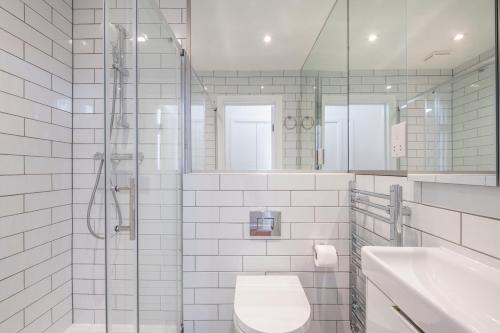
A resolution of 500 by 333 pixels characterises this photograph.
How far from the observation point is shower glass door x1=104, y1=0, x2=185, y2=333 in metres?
1.06

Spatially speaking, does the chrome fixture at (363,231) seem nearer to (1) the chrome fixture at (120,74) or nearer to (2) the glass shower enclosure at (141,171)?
(2) the glass shower enclosure at (141,171)

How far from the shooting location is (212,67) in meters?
1.83

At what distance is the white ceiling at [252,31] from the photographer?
182cm

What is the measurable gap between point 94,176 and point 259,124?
46.3 inches

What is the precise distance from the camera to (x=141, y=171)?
1245 millimetres

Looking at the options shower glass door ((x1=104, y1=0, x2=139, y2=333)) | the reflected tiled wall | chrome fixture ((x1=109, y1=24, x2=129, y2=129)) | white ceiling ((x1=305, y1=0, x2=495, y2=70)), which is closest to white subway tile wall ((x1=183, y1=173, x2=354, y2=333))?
shower glass door ((x1=104, y1=0, x2=139, y2=333))

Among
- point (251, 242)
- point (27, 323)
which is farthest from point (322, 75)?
point (27, 323)

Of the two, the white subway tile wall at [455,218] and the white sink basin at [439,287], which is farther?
the white subway tile wall at [455,218]

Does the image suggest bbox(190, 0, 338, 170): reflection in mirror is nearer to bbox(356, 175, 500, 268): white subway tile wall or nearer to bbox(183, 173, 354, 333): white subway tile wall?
bbox(183, 173, 354, 333): white subway tile wall

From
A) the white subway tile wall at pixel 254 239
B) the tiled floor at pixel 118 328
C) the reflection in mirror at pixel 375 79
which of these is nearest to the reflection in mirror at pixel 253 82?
the white subway tile wall at pixel 254 239

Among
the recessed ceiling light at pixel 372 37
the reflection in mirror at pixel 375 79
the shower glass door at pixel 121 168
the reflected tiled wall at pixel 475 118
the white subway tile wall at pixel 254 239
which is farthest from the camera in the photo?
the white subway tile wall at pixel 254 239

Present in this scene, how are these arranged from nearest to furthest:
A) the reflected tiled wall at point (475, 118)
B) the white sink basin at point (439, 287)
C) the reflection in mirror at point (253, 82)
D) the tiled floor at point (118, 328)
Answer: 1. the white sink basin at point (439, 287)
2. the reflected tiled wall at point (475, 118)
3. the tiled floor at point (118, 328)
4. the reflection in mirror at point (253, 82)

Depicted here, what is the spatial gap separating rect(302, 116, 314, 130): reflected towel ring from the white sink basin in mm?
1114

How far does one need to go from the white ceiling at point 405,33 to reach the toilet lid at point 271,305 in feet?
3.86
